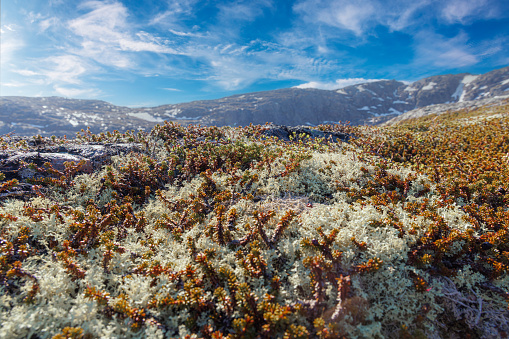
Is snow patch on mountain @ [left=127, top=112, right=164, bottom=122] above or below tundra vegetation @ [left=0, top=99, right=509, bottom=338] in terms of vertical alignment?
above

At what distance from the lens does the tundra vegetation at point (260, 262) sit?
3.07 meters

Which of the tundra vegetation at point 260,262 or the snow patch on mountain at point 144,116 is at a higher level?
the snow patch on mountain at point 144,116

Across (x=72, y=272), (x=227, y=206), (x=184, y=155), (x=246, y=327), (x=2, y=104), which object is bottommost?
(x=246, y=327)

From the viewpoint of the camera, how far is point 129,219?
16.4 feet

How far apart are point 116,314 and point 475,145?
49.9 feet

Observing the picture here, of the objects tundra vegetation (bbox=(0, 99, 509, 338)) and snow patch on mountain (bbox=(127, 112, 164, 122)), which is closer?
tundra vegetation (bbox=(0, 99, 509, 338))

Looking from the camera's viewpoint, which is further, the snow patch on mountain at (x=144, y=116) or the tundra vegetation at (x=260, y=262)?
the snow patch on mountain at (x=144, y=116)

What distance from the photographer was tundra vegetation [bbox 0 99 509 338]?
10.1 feet

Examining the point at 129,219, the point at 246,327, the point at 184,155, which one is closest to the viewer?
the point at 246,327

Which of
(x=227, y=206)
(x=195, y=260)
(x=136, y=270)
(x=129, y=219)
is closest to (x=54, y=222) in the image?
(x=129, y=219)

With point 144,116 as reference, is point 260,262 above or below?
below

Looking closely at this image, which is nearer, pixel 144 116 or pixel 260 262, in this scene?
pixel 260 262

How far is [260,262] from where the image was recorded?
3.56 metres

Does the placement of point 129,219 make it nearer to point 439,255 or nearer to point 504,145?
point 439,255
